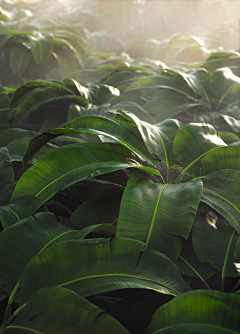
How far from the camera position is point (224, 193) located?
83cm

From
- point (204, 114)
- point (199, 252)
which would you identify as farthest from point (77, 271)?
point (204, 114)

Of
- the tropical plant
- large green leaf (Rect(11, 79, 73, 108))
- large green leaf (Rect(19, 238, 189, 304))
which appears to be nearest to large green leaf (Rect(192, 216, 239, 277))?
the tropical plant

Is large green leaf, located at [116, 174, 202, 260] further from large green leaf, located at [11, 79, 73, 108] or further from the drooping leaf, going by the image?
large green leaf, located at [11, 79, 73, 108]

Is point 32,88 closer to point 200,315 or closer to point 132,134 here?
point 132,134

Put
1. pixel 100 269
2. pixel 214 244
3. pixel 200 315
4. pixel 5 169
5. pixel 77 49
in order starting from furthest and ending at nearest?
1. pixel 77 49
2. pixel 5 169
3. pixel 214 244
4. pixel 100 269
5. pixel 200 315

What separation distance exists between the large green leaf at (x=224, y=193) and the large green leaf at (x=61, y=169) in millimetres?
177

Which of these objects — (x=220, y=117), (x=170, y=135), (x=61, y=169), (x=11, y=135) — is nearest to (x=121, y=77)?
(x=220, y=117)

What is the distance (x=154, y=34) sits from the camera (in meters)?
4.77

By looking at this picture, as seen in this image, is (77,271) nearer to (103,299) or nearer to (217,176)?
(103,299)

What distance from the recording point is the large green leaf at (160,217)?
0.73 m

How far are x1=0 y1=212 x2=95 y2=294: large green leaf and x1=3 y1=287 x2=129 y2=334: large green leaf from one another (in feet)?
0.43

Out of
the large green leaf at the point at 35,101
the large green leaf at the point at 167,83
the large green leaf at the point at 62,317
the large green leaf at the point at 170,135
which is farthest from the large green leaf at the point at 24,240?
the large green leaf at the point at 167,83

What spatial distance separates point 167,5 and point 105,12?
1.10 meters

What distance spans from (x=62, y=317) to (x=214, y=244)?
1.62ft
